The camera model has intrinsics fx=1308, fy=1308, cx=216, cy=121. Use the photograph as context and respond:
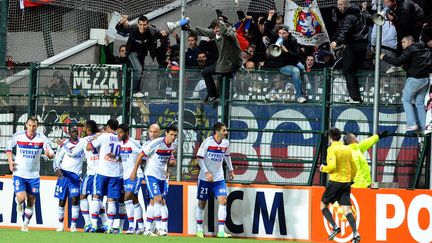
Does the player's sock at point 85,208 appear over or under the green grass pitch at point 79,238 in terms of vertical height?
over

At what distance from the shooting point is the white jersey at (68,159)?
1019 inches

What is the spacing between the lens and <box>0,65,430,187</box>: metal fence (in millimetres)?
24766

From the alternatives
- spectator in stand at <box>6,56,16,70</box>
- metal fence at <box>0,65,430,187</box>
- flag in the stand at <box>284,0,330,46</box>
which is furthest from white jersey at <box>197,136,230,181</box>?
spectator in stand at <box>6,56,16,70</box>

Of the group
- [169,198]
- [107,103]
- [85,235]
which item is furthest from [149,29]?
[85,235]

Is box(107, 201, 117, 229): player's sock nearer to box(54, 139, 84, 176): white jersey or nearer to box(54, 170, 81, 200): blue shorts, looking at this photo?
box(54, 170, 81, 200): blue shorts

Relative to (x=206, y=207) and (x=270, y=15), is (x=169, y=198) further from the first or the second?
(x=270, y=15)

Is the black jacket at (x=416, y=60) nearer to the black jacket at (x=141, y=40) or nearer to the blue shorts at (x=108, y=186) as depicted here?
the black jacket at (x=141, y=40)

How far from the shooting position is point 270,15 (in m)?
26.9

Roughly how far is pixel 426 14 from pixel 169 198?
21.9 ft

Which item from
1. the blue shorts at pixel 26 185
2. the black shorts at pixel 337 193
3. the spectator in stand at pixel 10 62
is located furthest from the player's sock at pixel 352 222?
the spectator in stand at pixel 10 62

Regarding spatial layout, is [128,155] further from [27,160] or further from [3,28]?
[3,28]

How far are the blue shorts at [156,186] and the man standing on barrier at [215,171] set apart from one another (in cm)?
68

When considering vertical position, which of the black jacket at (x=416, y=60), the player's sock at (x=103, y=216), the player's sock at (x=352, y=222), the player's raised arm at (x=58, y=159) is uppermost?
the black jacket at (x=416, y=60)

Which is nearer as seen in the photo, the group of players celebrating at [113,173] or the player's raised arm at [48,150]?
the group of players celebrating at [113,173]
